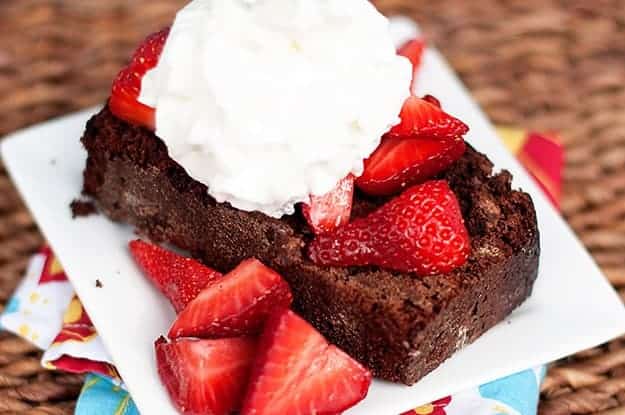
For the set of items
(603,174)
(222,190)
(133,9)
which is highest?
(222,190)

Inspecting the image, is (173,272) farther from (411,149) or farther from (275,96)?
(411,149)

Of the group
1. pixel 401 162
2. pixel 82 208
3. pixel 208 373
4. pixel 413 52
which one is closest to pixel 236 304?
pixel 208 373

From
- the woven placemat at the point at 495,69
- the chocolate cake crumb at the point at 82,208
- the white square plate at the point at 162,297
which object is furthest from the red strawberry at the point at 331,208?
the woven placemat at the point at 495,69

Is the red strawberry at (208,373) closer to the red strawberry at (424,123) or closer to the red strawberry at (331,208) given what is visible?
the red strawberry at (331,208)

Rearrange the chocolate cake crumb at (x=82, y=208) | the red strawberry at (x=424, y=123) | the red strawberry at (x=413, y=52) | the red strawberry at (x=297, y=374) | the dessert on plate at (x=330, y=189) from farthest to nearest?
the red strawberry at (x=413, y=52), the chocolate cake crumb at (x=82, y=208), the red strawberry at (x=424, y=123), the dessert on plate at (x=330, y=189), the red strawberry at (x=297, y=374)

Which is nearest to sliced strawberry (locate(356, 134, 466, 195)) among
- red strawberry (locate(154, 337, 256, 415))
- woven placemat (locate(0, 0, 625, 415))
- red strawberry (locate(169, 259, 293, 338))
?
red strawberry (locate(169, 259, 293, 338))

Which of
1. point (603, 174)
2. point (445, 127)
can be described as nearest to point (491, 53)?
point (603, 174)

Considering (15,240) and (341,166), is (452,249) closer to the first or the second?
(341,166)
